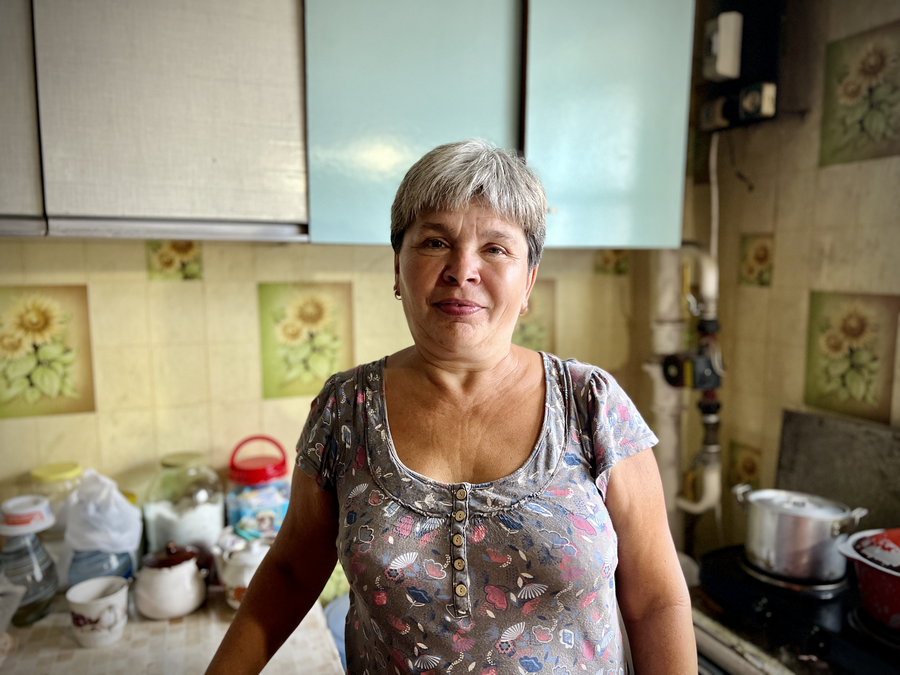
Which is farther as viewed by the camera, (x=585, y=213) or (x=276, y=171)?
(x=585, y=213)

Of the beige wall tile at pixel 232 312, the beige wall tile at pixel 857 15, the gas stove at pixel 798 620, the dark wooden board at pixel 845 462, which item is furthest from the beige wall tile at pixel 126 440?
the beige wall tile at pixel 857 15

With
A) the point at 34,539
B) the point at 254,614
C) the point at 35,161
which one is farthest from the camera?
the point at 34,539

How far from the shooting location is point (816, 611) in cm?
128

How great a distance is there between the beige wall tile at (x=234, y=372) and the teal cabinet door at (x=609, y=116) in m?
0.84

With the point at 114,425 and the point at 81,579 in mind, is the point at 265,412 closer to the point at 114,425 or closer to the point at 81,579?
the point at 114,425

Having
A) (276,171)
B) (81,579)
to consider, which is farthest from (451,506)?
(81,579)

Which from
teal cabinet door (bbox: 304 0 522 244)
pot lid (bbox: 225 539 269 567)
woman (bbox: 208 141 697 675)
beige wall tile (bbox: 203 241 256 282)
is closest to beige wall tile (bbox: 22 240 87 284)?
beige wall tile (bbox: 203 241 256 282)

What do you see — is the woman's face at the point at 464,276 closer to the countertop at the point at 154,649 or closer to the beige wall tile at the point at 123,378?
the countertop at the point at 154,649

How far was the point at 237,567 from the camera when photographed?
1.33m

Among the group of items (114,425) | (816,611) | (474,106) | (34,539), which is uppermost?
(474,106)

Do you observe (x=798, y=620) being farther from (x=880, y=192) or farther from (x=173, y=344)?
(x=173, y=344)

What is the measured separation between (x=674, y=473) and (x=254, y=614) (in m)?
1.42

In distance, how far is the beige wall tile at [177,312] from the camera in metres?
1.55

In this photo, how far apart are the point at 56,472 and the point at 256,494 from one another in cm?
45
